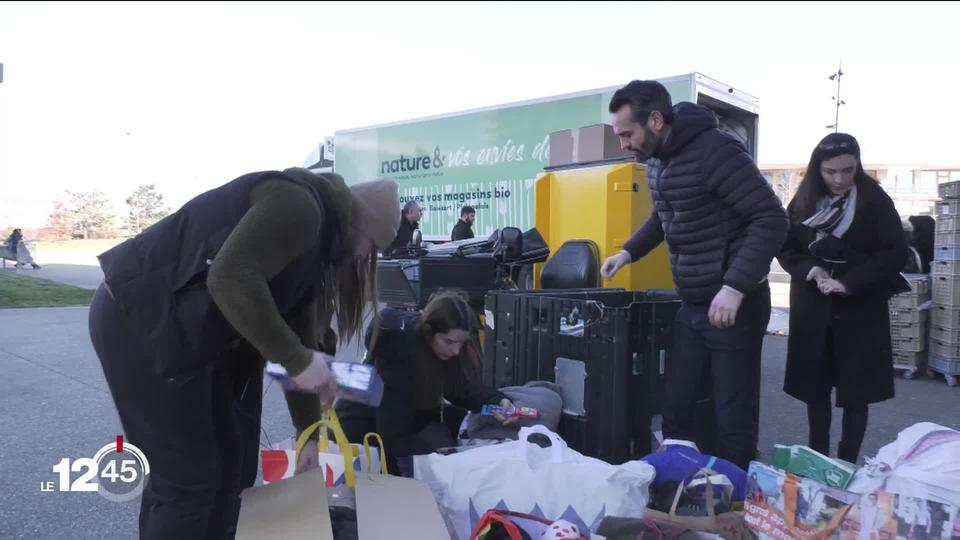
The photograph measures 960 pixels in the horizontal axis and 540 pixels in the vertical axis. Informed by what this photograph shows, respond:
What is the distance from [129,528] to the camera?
261cm

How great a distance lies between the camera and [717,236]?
99.7 inches

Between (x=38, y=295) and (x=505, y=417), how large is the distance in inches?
482

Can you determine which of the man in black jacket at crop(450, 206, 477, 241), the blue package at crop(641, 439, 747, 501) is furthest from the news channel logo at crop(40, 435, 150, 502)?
the man in black jacket at crop(450, 206, 477, 241)

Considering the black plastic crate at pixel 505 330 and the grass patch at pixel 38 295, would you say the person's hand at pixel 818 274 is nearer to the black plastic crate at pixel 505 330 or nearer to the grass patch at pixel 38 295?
the black plastic crate at pixel 505 330

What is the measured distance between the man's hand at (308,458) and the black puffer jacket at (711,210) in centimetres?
156

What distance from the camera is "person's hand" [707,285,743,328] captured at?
92.6 inches

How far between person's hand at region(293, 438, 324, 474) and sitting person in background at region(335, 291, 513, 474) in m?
0.64

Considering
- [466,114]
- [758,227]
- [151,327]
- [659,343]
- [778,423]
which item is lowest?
[778,423]

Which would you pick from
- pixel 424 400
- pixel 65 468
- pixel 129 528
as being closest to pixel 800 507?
pixel 424 400

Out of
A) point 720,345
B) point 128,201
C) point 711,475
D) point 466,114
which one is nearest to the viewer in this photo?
point 711,475

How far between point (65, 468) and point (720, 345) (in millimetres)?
3251

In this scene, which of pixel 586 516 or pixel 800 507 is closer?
pixel 800 507

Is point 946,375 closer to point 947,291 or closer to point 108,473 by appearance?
point 947,291

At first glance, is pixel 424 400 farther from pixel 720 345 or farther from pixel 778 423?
pixel 778 423
